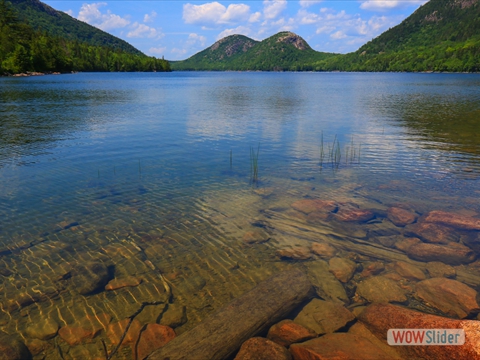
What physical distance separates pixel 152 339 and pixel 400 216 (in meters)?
11.7

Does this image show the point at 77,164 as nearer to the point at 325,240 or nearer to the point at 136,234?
the point at 136,234

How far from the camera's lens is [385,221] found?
1442cm

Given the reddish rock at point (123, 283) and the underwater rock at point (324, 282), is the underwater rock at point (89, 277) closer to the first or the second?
the reddish rock at point (123, 283)

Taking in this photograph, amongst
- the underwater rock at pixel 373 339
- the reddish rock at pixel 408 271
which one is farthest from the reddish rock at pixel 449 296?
the underwater rock at pixel 373 339

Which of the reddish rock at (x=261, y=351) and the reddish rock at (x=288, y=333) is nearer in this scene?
the reddish rock at (x=261, y=351)

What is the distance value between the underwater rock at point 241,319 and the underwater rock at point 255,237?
266 centimetres

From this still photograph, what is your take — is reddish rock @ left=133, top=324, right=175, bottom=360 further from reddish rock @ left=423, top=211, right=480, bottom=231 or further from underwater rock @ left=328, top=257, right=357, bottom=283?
reddish rock @ left=423, top=211, right=480, bottom=231

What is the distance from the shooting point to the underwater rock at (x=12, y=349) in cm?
736

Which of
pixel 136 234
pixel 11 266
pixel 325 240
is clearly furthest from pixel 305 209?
pixel 11 266

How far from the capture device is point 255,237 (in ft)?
43.2

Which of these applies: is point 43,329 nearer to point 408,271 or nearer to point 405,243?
point 408,271

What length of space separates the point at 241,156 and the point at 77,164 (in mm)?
11829

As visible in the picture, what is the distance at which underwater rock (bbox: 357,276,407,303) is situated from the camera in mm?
9617

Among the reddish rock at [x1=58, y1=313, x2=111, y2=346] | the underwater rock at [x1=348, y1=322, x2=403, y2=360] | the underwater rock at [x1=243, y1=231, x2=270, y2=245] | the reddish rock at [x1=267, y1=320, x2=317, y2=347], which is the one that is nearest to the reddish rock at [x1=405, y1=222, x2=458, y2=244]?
the underwater rock at [x1=243, y1=231, x2=270, y2=245]
